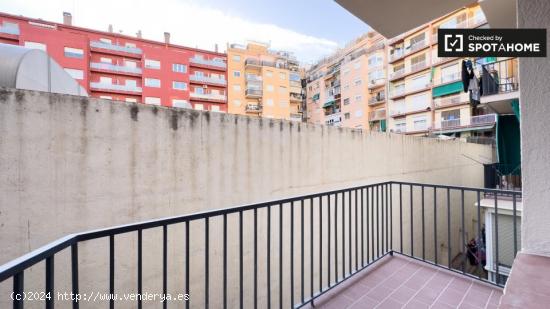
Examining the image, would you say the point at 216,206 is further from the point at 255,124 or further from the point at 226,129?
the point at 255,124

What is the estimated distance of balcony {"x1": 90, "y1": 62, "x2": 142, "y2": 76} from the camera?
25.6 m

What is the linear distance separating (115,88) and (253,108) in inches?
623

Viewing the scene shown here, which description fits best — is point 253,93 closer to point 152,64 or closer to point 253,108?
point 253,108

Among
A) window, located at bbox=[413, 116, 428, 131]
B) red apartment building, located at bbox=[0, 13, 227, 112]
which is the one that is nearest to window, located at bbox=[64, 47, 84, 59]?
red apartment building, located at bbox=[0, 13, 227, 112]

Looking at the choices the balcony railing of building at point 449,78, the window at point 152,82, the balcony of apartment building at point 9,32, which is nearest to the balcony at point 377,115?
the balcony railing of building at point 449,78

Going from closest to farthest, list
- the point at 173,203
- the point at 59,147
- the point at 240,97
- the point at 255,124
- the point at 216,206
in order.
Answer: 1. the point at 59,147
2. the point at 173,203
3. the point at 216,206
4. the point at 255,124
5. the point at 240,97

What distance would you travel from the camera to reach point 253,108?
3338 cm

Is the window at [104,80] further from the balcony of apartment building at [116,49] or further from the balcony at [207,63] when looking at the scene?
the balcony at [207,63]

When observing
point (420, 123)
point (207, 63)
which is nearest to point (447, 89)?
point (420, 123)

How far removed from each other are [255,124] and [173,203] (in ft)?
5.90

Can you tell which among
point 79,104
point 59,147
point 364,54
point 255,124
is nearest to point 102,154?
point 59,147

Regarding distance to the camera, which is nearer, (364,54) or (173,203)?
(173,203)

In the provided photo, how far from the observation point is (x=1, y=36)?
2164 cm

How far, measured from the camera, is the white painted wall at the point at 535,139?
1.44 meters
